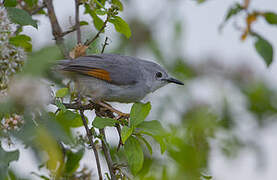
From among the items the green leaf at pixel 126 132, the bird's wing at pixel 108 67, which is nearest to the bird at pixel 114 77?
the bird's wing at pixel 108 67

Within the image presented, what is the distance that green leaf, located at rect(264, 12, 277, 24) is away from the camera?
396cm

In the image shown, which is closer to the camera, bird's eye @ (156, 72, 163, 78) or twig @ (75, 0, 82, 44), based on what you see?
twig @ (75, 0, 82, 44)

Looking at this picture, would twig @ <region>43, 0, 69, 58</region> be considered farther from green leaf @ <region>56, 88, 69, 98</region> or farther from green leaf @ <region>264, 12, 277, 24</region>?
green leaf @ <region>264, 12, 277, 24</region>

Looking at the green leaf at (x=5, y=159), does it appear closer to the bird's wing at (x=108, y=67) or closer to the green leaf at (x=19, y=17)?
the green leaf at (x=19, y=17)

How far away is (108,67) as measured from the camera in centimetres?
402

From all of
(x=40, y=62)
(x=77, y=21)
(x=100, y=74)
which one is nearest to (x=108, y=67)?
(x=100, y=74)

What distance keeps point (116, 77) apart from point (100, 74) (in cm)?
20

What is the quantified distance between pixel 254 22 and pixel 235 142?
1.32 metres

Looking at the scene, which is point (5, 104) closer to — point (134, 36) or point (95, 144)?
point (95, 144)

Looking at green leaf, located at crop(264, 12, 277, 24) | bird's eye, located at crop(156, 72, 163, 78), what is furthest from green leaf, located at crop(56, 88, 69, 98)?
green leaf, located at crop(264, 12, 277, 24)

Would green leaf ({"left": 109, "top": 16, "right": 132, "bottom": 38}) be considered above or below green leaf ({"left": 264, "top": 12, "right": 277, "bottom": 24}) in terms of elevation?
below

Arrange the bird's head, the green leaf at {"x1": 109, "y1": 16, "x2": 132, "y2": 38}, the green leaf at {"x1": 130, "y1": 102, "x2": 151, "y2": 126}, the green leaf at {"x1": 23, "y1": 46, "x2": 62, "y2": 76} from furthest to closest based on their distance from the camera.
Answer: the bird's head, the green leaf at {"x1": 109, "y1": 16, "x2": 132, "y2": 38}, the green leaf at {"x1": 130, "y1": 102, "x2": 151, "y2": 126}, the green leaf at {"x1": 23, "y1": 46, "x2": 62, "y2": 76}

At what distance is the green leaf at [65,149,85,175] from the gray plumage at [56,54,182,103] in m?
0.64

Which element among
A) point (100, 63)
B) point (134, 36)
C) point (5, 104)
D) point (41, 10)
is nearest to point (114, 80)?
point (100, 63)
